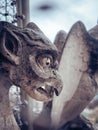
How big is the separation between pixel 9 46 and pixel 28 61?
0.29ft

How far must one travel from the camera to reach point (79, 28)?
1.81 meters

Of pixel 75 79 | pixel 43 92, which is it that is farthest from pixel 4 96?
pixel 75 79

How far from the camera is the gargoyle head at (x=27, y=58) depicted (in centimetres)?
130

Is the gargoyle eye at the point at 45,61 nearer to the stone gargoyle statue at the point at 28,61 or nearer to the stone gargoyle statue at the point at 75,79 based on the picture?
the stone gargoyle statue at the point at 28,61

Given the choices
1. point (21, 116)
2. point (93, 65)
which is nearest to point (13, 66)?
point (21, 116)

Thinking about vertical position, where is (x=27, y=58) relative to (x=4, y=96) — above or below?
above

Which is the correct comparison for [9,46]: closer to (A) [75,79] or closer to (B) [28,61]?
(B) [28,61]

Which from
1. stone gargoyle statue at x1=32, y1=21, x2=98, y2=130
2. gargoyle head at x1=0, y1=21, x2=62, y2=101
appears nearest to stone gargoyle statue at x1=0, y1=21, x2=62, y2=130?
gargoyle head at x1=0, y1=21, x2=62, y2=101

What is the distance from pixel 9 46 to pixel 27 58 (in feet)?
0.26

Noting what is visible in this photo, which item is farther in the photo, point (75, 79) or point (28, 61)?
point (75, 79)

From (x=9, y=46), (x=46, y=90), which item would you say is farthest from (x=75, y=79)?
(x=9, y=46)

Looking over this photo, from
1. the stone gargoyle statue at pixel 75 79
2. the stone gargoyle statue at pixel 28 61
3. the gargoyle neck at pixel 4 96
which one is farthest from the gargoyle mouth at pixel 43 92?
the stone gargoyle statue at pixel 75 79

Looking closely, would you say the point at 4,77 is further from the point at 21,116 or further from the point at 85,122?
the point at 85,122

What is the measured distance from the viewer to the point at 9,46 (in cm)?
132
